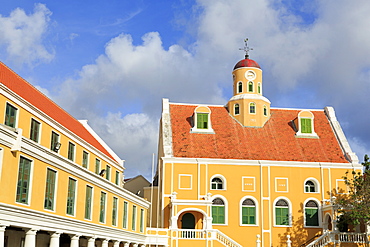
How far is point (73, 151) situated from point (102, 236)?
16.7 feet

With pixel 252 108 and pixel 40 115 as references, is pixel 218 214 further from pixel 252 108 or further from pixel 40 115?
pixel 40 115

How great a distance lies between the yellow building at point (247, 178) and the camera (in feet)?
131

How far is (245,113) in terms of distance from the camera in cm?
4531

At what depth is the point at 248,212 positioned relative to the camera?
4047 cm

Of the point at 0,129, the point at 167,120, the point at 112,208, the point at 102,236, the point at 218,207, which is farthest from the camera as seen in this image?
the point at 167,120

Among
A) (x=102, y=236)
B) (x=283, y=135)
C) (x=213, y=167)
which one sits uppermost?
(x=283, y=135)

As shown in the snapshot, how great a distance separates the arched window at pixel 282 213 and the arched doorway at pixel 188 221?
713cm

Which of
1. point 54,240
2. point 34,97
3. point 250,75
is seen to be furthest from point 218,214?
point 54,240

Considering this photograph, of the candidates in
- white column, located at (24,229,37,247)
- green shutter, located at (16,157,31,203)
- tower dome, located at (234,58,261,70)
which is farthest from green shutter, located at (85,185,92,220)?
tower dome, located at (234,58,261,70)

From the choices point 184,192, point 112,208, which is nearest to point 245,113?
point 184,192

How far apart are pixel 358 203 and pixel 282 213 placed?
22.7 feet

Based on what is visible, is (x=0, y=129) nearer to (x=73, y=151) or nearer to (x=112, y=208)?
(x=73, y=151)

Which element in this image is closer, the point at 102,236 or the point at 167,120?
the point at 102,236

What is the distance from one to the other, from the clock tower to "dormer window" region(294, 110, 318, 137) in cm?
317
